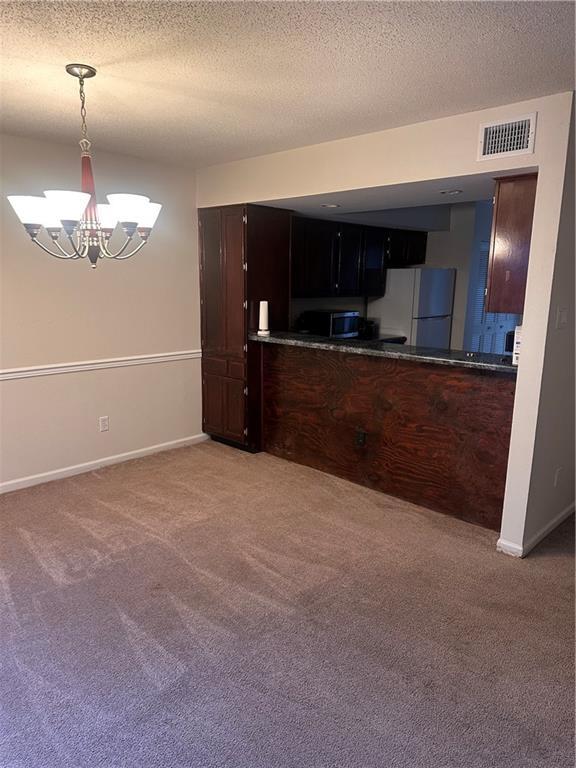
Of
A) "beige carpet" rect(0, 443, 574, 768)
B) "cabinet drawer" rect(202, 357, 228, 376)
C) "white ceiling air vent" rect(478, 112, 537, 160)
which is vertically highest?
"white ceiling air vent" rect(478, 112, 537, 160)

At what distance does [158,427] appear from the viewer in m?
4.66

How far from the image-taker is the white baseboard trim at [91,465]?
3836 mm

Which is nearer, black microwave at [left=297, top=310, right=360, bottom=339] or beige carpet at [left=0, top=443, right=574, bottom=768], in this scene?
beige carpet at [left=0, top=443, right=574, bottom=768]

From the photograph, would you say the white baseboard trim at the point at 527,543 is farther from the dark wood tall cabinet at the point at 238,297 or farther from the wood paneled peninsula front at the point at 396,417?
the dark wood tall cabinet at the point at 238,297

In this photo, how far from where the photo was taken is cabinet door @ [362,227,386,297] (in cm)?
565

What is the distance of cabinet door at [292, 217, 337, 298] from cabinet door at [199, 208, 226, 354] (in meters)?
0.75

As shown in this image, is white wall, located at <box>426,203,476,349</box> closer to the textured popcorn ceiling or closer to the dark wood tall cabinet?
the dark wood tall cabinet

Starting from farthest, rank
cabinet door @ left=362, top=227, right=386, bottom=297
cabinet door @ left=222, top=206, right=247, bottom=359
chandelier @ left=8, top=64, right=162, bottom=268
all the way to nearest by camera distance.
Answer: cabinet door @ left=362, top=227, right=386, bottom=297 < cabinet door @ left=222, top=206, right=247, bottom=359 < chandelier @ left=8, top=64, right=162, bottom=268

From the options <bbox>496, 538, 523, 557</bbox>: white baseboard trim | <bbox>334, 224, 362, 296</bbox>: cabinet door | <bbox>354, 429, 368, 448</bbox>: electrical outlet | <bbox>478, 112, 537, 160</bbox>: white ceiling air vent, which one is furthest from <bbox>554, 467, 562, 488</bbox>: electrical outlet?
<bbox>334, 224, 362, 296</bbox>: cabinet door

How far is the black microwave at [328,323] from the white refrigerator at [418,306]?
0.59 metres

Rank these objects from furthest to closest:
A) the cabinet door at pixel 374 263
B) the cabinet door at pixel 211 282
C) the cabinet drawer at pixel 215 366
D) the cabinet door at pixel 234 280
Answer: the cabinet door at pixel 374 263, the cabinet drawer at pixel 215 366, the cabinet door at pixel 211 282, the cabinet door at pixel 234 280

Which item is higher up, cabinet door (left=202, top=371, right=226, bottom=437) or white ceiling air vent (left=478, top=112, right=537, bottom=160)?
white ceiling air vent (left=478, top=112, right=537, bottom=160)

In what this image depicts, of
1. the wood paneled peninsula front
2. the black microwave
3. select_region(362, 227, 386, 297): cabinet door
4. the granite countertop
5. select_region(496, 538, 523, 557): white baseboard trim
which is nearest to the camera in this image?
select_region(496, 538, 523, 557): white baseboard trim

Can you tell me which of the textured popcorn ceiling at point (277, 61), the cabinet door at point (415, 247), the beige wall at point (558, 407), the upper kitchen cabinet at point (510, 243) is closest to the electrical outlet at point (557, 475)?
the beige wall at point (558, 407)
